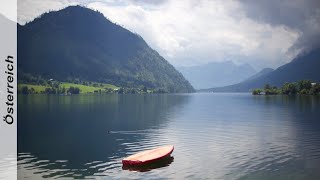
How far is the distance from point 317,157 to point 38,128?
61.7 m

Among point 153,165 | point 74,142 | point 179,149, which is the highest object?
point 74,142

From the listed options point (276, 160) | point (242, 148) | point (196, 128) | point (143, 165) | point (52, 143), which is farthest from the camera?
point (196, 128)

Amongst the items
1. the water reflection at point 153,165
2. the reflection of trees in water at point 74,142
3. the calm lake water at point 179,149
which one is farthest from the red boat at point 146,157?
the reflection of trees in water at point 74,142

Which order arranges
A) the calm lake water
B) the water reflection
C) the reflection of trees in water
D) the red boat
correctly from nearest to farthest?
1. the calm lake water
2. the water reflection
3. the red boat
4. the reflection of trees in water

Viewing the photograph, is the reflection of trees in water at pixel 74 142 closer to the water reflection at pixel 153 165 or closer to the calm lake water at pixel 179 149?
the calm lake water at pixel 179 149

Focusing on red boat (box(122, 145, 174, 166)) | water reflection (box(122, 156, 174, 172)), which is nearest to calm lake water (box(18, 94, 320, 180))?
water reflection (box(122, 156, 174, 172))

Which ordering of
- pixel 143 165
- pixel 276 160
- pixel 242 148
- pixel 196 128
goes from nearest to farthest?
pixel 143 165 < pixel 276 160 < pixel 242 148 < pixel 196 128

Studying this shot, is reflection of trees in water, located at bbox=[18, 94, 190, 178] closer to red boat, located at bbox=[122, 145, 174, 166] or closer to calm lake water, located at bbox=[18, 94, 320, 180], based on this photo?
calm lake water, located at bbox=[18, 94, 320, 180]

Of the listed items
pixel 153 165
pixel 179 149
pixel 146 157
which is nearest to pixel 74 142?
pixel 179 149

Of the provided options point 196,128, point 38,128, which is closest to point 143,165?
point 196,128

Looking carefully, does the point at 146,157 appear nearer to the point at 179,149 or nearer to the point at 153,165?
the point at 153,165

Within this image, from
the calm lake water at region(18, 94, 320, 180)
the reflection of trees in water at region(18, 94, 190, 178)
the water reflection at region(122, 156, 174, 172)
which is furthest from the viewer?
the reflection of trees in water at region(18, 94, 190, 178)

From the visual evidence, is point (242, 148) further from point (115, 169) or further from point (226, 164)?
point (115, 169)

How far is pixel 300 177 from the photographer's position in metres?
42.6
